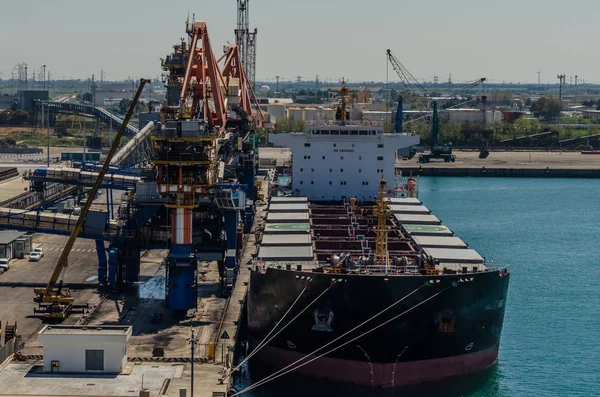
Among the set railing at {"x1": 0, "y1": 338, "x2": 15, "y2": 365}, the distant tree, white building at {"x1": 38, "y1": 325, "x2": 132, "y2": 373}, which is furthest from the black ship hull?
the distant tree

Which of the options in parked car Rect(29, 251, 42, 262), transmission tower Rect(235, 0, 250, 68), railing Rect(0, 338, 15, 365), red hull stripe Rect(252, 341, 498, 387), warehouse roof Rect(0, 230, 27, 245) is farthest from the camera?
transmission tower Rect(235, 0, 250, 68)

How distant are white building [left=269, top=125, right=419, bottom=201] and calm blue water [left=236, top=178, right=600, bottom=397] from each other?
28.5 feet

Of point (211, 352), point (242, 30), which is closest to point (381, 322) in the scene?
point (211, 352)

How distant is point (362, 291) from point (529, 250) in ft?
101

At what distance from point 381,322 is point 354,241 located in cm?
737

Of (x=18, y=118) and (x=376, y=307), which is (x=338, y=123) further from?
(x=18, y=118)

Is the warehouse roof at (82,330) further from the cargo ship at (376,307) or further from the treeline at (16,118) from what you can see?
the treeline at (16,118)

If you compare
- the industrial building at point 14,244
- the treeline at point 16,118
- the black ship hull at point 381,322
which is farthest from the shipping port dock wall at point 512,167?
the black ship hull at point 381,322

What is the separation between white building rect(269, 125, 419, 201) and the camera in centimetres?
5403

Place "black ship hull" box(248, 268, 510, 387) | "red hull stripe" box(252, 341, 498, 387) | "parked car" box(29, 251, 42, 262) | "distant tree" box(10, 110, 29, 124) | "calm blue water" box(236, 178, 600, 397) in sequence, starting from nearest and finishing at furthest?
"black ship hull" box(248, 268, 510, 387), "red hull stripe" box(252, 341, 498, 387), "calm blue water" box(236, 178, 600, 397), "parked car" box(29, 251, 42, 262), "distant tree" box(10, 110, 29, 124)

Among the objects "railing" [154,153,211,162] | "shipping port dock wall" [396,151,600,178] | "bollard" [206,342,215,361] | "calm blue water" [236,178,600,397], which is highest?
"railing" [154,153,211,162]

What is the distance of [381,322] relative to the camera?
116 ft

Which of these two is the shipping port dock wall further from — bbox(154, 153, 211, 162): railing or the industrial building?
bbox(154, 153, 211, 162): railing

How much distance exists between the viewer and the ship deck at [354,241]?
→ 3753cm
